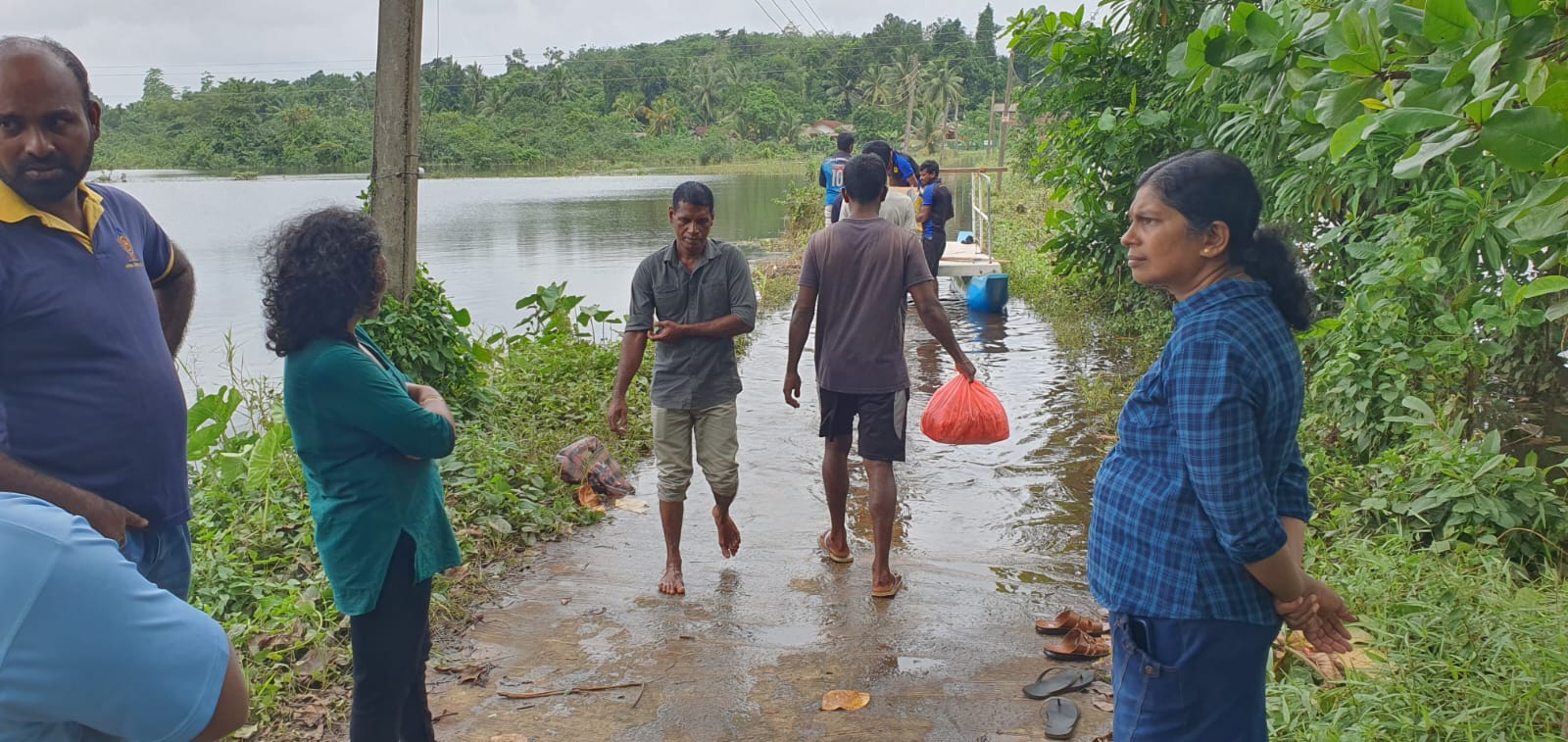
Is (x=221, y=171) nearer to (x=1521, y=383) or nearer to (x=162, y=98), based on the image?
(x=162, y=98)

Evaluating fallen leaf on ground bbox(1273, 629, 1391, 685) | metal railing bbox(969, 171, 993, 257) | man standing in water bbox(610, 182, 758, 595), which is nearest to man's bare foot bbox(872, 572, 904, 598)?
man standing in water bbox(610, 182, 758, 595)

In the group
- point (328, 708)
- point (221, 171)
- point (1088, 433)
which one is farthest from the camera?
point (221, 171)

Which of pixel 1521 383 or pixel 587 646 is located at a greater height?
pixel 1521 383

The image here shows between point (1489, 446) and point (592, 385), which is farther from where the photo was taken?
point (592, 385)

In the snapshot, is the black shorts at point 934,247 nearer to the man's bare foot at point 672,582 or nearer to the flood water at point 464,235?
the flood water at point 464,235

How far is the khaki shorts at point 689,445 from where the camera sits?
4.96m

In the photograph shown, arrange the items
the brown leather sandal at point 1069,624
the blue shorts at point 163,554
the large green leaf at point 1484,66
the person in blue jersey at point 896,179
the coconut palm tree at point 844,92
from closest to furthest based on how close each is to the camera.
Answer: the large green leaf at point 1484,66
the blue shorts at point 163,554
the brown leather sandal at point 1069,624
the person in blue jersey at point 896,179
the coconut palm tree at point 844,92

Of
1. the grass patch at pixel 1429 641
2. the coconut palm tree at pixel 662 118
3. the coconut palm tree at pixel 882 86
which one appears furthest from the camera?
the coconut palm tree at pixel 882 86

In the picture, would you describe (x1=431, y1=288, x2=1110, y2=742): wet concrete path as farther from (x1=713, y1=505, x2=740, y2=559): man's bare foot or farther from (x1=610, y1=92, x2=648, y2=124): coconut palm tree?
(x1=610, y1=92, x2=648, y2=124): coconut palm tree

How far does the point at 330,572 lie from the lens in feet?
9.38

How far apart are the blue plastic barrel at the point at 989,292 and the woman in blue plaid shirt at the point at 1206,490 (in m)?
10.4

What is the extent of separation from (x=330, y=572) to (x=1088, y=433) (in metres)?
5.48

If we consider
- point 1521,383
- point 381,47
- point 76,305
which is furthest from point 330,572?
point 1521,383

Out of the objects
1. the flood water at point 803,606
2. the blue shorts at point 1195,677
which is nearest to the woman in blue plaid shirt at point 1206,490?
the blue shorts at point 1195,677
